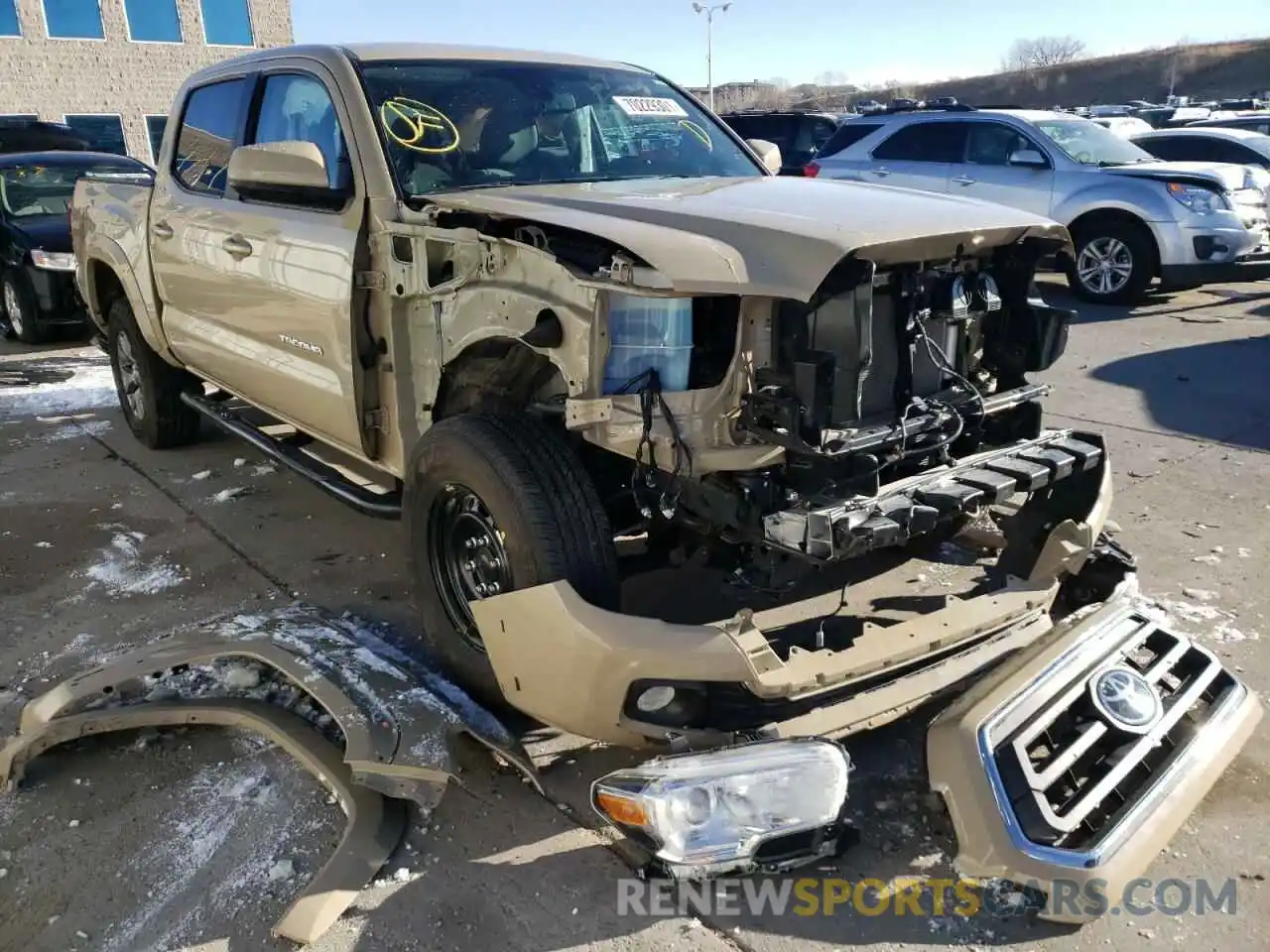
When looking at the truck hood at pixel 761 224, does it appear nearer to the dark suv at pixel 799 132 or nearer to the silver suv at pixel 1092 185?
the silver suv at pixel 1092 185

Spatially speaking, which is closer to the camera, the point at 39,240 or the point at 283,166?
the point at 283,166

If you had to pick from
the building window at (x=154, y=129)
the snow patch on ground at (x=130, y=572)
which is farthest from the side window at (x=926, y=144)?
the building window at (x=154, y=129)

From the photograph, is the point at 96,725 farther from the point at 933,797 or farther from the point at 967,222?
the point at 967,222

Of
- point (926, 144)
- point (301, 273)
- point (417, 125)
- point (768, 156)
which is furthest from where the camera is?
point (926, 144)

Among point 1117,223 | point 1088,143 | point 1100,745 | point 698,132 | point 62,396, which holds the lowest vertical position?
point 62,396

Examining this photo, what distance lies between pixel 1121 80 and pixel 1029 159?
69.2m

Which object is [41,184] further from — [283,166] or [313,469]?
[283,166]

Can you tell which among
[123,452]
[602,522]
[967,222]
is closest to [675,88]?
[967,222]

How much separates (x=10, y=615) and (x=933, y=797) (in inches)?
138

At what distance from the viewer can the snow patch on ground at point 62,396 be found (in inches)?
278

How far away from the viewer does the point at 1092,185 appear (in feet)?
31.4

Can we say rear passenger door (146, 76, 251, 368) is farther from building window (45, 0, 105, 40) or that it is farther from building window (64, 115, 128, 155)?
building window (45, 0, 105, 40)

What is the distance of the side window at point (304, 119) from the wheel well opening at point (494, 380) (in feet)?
2.58

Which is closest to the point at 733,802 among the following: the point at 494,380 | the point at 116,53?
the point at 494,380
